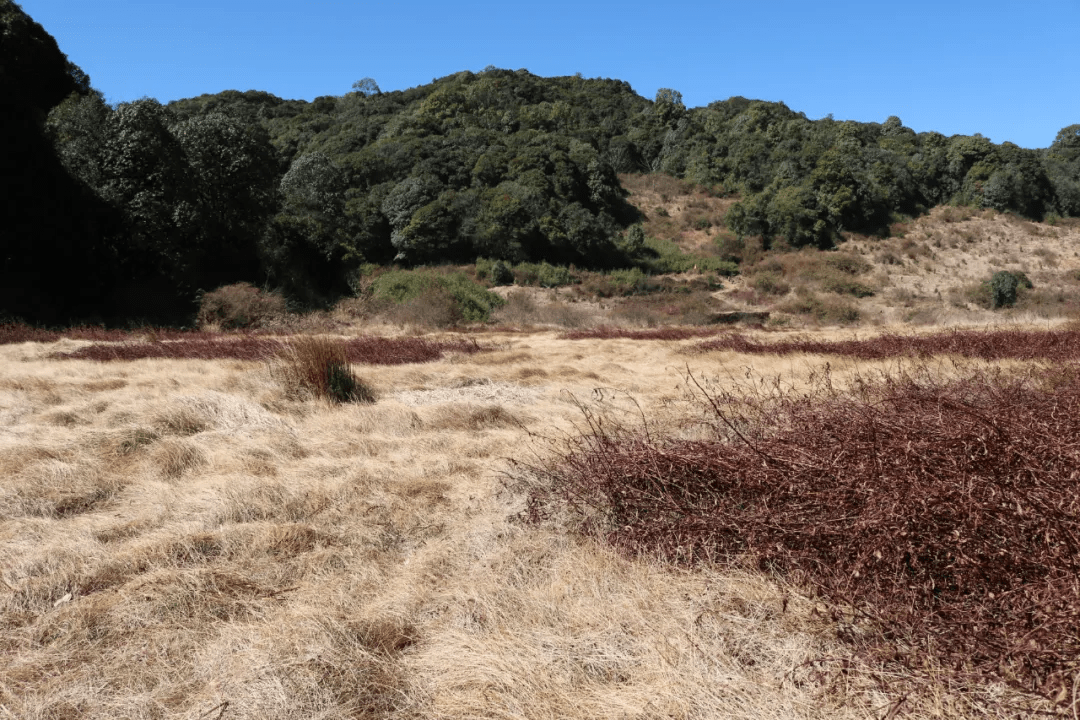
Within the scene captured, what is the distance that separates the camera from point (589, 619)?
7.32ft

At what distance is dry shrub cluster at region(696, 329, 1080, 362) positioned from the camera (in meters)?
8.56

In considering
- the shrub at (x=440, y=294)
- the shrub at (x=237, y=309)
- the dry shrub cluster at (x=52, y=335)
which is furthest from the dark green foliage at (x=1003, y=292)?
the dry shrub cluster at (x=52, y=335)

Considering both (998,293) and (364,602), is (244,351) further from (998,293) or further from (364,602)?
(998,293)

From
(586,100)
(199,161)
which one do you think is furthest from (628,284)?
(586,100)

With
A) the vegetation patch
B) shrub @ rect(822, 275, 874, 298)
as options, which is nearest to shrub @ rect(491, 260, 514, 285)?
the vegetation patch

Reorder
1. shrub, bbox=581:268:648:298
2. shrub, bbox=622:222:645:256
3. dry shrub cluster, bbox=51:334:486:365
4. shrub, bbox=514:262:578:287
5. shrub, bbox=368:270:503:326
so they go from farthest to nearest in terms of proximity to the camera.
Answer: shrub, bbox=622:222:645:256 < shrub, bbox=514:262:578:287 < shrub, bbox=581:268:648:298 < shrub, bbox=368:270:503:326 < dry shrub cluster, bbox=51:334:486:365

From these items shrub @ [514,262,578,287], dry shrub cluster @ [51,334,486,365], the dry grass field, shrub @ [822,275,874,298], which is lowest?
the dry grass field

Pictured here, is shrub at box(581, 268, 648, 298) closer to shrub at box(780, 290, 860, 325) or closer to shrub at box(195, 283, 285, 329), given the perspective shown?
shrub at box(780, 290, 860, 325)

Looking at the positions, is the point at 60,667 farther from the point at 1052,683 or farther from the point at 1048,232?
Result: the point at 1048,232

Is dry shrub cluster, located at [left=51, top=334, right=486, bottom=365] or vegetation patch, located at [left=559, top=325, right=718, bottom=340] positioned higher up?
dry shrub cluster, located at [left=51, top=334, right=486, bottom=365]

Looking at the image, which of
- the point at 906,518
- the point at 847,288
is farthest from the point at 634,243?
the point at 906,518

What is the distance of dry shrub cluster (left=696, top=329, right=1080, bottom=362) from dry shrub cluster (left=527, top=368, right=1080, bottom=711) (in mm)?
6489

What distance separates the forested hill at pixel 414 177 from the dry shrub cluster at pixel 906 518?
69.7 ft

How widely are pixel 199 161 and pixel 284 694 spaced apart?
82.9ft
